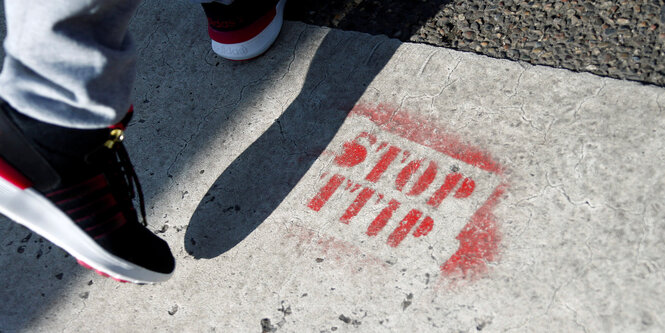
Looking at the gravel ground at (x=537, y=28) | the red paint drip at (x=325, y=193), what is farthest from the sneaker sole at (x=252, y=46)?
the red paint drip at (x=325, y=193)

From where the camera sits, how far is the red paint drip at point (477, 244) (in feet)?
4.88

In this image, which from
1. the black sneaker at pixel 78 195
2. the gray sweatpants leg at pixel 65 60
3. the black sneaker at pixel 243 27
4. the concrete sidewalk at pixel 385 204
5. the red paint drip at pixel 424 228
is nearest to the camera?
the gray sweatpants leg at pixel 65 60

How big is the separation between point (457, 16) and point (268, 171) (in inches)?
34.4

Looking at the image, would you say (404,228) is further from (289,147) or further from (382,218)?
(289,147)

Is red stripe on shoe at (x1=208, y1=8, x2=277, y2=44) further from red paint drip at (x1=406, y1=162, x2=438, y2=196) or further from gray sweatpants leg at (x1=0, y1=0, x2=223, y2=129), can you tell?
red paint drip at (x1=406, y1=162, x2=438, y2=196)

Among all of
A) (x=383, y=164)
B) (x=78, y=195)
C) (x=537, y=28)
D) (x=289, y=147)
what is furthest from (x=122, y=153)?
(x=537, y=28)

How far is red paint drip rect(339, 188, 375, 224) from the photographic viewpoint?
1674mm

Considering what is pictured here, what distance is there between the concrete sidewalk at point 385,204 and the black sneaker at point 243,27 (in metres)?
0.07

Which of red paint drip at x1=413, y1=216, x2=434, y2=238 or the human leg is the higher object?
the human leg

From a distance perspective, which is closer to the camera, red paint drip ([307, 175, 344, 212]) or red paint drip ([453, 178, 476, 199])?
red paint drip ([453, 178, 476, 199])

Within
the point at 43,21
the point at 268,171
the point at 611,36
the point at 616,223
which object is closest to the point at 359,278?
the point at 268,171

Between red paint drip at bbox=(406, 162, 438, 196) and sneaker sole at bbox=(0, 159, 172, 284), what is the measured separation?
0.77 meters

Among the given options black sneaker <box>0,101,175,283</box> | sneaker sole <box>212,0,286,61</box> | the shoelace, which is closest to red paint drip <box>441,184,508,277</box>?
black sneaker <box>0,101,175,283</box>

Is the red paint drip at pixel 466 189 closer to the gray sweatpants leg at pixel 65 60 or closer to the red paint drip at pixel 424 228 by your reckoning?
the red paint drip at pixel 424 228
